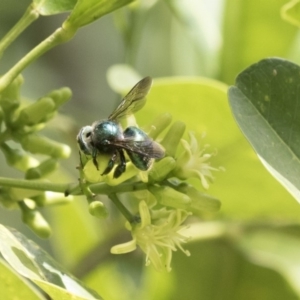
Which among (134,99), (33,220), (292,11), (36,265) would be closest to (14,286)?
(36,265)

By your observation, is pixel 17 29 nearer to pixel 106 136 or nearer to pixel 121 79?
pixel 106 136

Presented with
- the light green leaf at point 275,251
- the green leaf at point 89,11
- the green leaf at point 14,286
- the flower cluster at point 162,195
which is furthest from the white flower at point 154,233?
the light green leaf at point 275,251

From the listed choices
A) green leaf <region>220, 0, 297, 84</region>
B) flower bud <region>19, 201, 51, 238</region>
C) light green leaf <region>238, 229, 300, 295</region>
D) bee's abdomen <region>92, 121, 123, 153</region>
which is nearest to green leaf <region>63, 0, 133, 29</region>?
bee's abdomen <region>92, 121, 123, 153</region>

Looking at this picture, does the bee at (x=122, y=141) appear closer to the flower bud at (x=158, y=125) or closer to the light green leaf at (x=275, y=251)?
the flower bud at (x=158, y=125)

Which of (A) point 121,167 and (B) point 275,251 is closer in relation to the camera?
(A) point 121,167

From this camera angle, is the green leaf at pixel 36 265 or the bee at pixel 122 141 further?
the bee at pixel 122 141

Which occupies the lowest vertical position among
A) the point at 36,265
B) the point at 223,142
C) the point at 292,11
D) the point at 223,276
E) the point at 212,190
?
the point at 223,276

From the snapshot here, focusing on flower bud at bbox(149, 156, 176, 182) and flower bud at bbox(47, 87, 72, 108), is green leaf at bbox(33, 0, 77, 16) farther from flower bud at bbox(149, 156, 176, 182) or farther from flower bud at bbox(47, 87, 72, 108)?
flower bud at bbox(149, 156, 176, 182)
